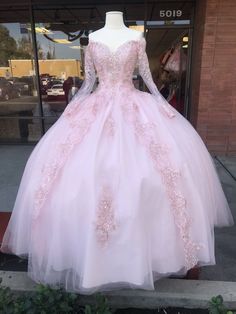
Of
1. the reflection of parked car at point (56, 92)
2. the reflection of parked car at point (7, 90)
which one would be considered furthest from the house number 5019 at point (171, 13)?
the reflection of parked car at point (7, 90)

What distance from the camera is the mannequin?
217 centimetres

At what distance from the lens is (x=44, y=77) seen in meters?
6.11

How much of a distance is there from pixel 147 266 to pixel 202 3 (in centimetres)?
467

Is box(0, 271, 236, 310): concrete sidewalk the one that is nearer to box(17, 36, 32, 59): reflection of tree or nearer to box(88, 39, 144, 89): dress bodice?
box(88, 39, 144, 89): dress bodice

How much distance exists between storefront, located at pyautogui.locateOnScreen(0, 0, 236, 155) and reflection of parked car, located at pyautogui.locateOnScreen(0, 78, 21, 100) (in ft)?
0.06

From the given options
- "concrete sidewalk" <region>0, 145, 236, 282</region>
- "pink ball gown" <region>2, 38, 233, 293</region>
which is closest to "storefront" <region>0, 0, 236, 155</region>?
"concrete sidewalk" <region>0, 145, 236, 282</region>

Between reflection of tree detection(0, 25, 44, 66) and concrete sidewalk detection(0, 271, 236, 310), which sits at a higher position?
reflection of tree detection(0, 25, 44, 66)

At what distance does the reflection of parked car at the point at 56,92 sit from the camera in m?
6.22

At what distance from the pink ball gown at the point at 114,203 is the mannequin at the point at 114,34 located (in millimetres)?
432

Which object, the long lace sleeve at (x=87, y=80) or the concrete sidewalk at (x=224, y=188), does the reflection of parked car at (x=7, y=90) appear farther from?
the long lace sleeve at (x=87, y=80)

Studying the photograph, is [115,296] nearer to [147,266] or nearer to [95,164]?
[147,266]

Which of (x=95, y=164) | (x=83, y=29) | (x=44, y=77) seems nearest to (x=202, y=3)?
(x=83, y=29)

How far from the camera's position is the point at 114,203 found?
167cm

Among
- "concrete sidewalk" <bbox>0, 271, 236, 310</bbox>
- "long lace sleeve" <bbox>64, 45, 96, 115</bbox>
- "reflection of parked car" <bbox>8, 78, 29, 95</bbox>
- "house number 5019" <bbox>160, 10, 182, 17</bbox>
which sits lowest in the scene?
"concrete sidewalk" <bbox>0, 271, 236, 310</bbox>
